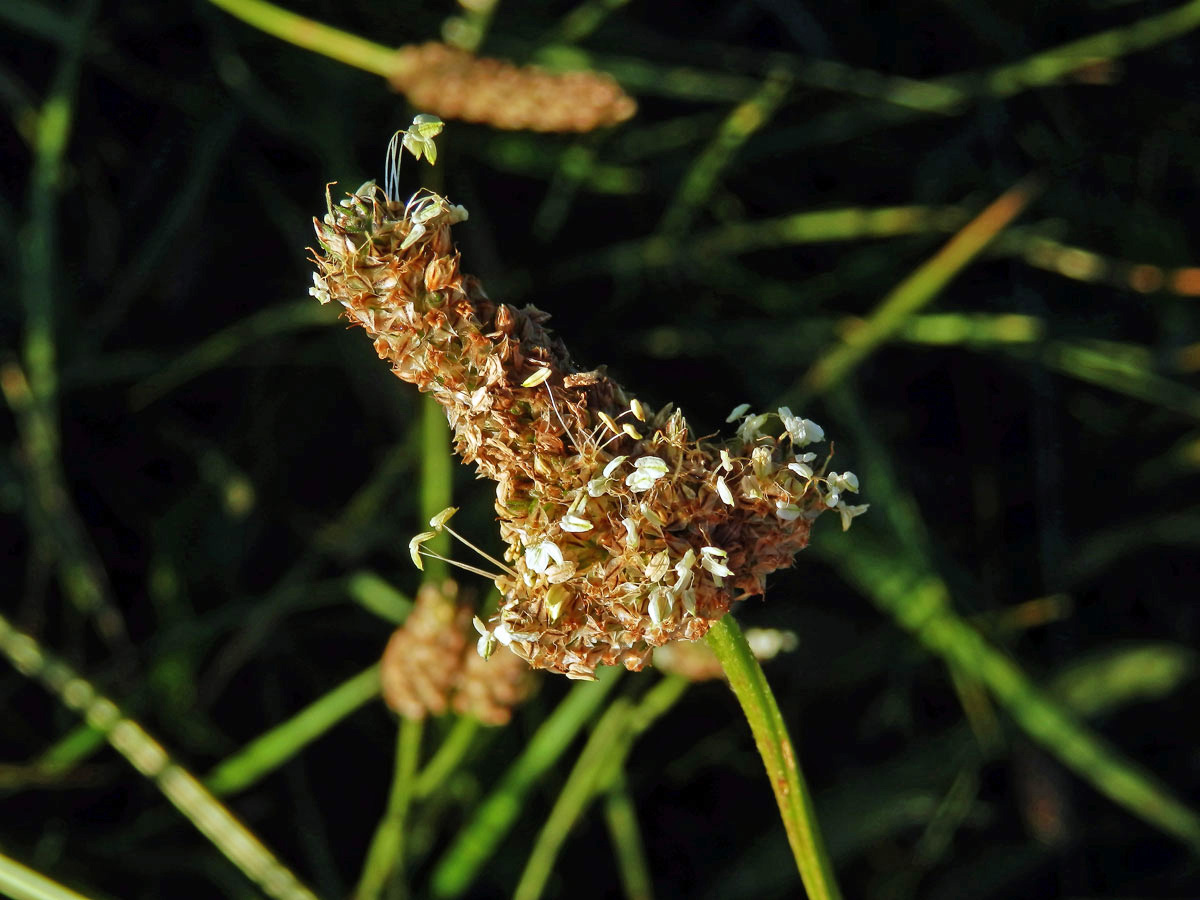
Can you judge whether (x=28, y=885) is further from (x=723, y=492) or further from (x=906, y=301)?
(x=906, y=301)

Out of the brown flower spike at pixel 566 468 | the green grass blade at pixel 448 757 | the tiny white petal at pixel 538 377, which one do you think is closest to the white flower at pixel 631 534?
the brown flower spike at pixel 566 468

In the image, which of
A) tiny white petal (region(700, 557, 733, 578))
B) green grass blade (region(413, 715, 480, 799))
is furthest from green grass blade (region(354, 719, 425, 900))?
tiny white petal (region(700, 557, 733, 578))

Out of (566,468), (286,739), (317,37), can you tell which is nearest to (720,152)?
(317,37)

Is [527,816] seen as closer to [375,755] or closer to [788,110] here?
[375,755]

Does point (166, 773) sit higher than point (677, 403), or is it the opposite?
point (677, 403)

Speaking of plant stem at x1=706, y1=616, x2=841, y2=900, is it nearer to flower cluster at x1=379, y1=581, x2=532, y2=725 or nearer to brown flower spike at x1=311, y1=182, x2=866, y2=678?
brown flower spike at x1=311, y1=182, x2=866, y2=678

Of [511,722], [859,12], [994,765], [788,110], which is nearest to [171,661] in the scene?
[511,722]
